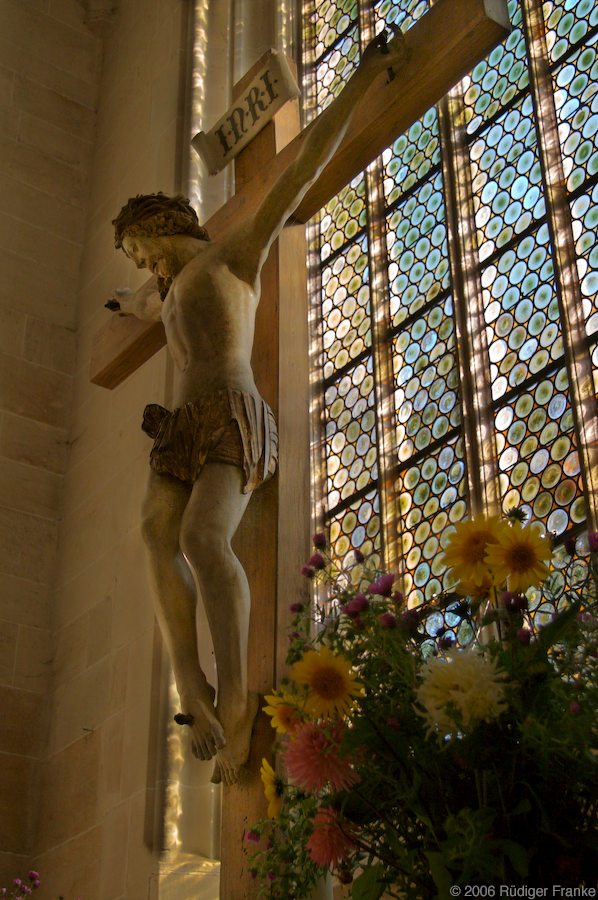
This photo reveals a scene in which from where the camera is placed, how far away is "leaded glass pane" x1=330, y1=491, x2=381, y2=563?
18.1 feet

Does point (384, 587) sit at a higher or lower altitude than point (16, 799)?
lower

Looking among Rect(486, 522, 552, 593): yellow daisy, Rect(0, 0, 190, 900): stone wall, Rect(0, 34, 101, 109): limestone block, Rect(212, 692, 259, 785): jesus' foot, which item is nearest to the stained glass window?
Rect(0, 0, 190, 900): stone wall

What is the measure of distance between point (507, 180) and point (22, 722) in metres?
3.49

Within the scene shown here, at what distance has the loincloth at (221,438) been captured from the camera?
10.8ft

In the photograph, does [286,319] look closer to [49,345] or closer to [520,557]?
[520,557]

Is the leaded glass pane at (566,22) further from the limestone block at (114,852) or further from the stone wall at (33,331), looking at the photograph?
the limestone block at (114,852)

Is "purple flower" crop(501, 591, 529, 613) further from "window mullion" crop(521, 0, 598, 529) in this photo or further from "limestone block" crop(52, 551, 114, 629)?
"limestone block" crop(52, 551, 114, 629)

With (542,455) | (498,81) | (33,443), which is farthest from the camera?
(33,443)

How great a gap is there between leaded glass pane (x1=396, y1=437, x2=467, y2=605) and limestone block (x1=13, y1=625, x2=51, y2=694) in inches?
88.4

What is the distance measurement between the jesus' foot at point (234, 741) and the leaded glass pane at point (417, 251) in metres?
3.09

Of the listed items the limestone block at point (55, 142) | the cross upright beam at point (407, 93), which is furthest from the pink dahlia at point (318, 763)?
the limestone block at point (55, 142)

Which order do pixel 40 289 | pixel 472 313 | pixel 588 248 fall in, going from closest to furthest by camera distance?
pixel 588 248 < pixel 472 313 < pixel 40 289

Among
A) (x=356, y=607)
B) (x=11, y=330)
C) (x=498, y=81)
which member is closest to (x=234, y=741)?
(x=356, y=607)

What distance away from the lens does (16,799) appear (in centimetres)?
620
